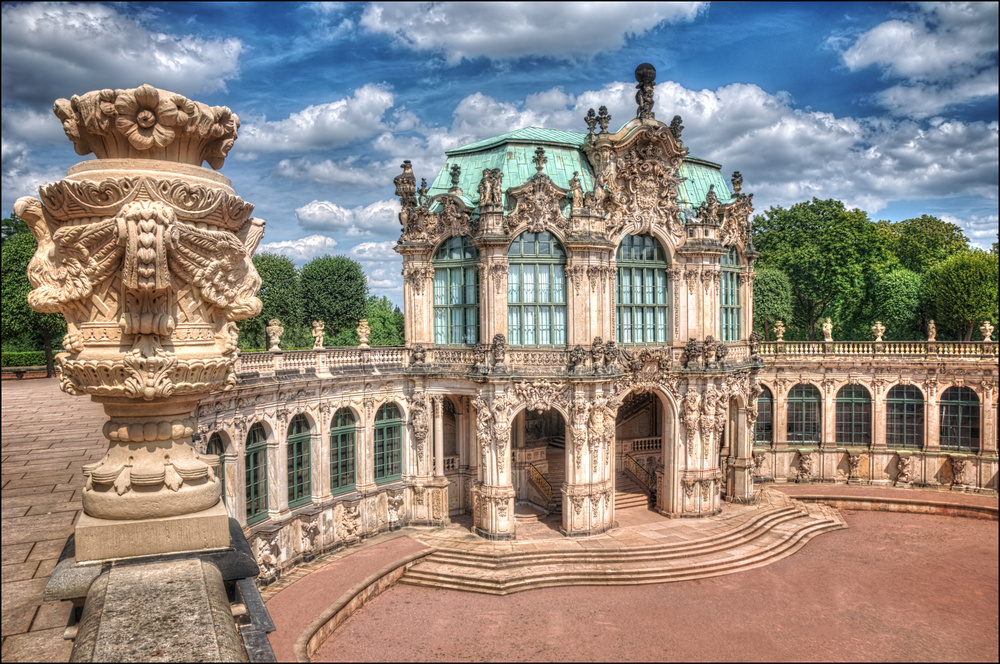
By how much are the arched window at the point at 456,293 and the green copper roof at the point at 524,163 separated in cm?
219

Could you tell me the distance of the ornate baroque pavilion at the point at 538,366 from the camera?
83.3ft

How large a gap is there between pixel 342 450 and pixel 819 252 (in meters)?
39.7

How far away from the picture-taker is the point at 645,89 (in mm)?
28844

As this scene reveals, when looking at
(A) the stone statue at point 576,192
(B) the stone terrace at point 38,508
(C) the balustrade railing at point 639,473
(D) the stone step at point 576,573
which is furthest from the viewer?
(C) the balustrade railing at point 639,473

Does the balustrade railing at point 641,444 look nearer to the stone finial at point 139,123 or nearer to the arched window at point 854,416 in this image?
the arched window at point 854,416

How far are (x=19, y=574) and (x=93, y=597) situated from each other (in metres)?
1.54

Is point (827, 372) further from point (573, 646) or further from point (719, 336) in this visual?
point (573, 646)

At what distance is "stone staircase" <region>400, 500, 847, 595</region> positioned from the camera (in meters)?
23.0

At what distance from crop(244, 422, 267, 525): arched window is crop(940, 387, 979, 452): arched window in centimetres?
3406

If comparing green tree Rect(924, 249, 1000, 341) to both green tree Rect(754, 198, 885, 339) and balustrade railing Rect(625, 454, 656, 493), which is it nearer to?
green tree Rect(754, 198, 885, 339)

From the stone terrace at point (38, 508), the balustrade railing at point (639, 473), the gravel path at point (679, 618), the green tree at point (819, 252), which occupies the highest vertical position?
the green tree at point (819, 252)

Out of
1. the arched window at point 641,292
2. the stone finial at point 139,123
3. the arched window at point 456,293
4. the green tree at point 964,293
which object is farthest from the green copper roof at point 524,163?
the green tree at point 964,293

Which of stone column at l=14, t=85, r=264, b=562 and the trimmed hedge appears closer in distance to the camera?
stone column at l=14, t=85, r=264, b=562

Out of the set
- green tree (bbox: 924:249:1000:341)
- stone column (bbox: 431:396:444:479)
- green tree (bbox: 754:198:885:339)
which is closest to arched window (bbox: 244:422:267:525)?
stone column (bbox: 431:396:444:479)
